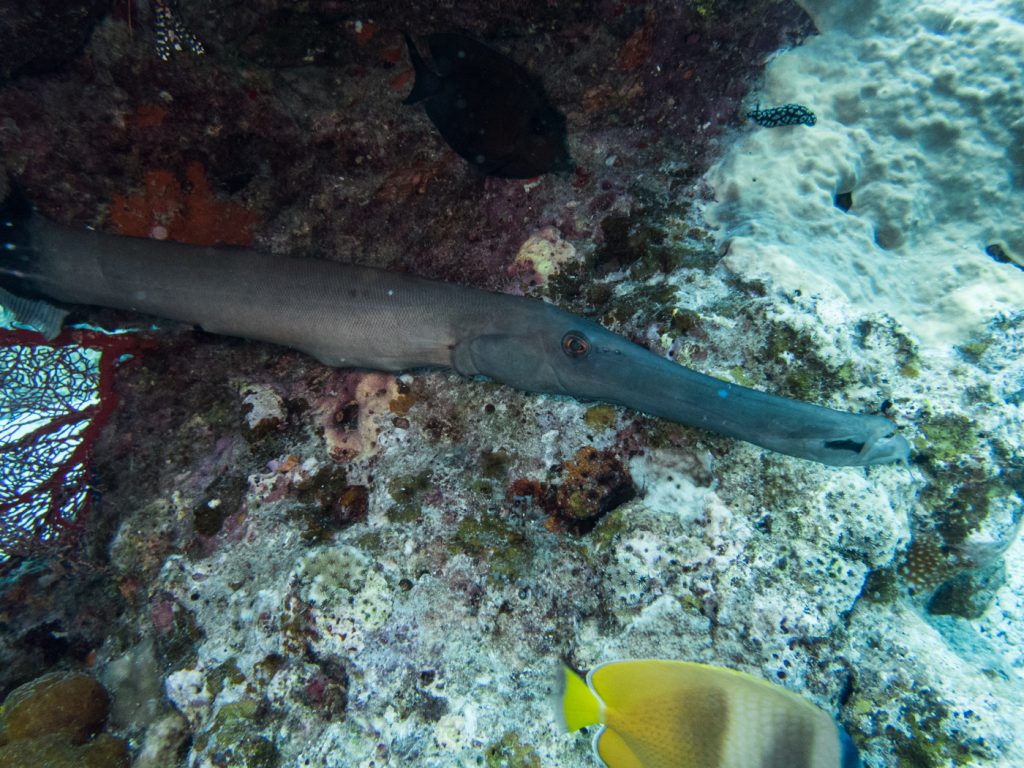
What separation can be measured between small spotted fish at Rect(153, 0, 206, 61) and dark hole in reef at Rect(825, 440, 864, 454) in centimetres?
446

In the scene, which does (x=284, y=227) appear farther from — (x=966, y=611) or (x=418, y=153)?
(x=966, y=611)

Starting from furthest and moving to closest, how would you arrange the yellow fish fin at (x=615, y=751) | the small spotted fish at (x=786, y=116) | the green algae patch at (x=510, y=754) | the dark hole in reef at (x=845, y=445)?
the small spotted fish at (x=786, y=116) < the dark hole in reef at (x=845, y=445) < the green algae patch at (x=510, y=754) < the yellow fish fin at (x=615, y=751)

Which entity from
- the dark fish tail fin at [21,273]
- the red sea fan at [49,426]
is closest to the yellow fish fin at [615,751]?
the red sea fan at [49,426]

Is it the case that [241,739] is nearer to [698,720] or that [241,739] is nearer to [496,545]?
[496,545]

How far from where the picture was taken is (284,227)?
4137 mm

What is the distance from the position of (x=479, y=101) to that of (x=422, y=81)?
41cm

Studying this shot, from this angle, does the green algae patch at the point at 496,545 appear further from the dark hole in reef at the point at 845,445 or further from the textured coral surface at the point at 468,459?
the dark hole in reef at the point at 845,445

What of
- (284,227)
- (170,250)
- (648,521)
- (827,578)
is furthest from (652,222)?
(170,250)

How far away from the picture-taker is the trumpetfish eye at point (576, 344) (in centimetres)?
320

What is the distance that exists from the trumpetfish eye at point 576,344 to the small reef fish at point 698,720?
5.60 feet

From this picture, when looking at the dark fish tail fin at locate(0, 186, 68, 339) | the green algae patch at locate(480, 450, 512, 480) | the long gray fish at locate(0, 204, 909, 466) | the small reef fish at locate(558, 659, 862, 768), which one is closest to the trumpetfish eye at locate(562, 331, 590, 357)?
the long gray fish at locate(0, 204, 909, 466)

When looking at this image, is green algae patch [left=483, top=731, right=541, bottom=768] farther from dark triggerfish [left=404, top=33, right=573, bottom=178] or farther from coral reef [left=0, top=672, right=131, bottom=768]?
dark triggerfish [left=404, top=33, right=573, bottom=178]

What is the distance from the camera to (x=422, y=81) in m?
3.60

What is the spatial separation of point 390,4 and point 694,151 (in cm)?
254
